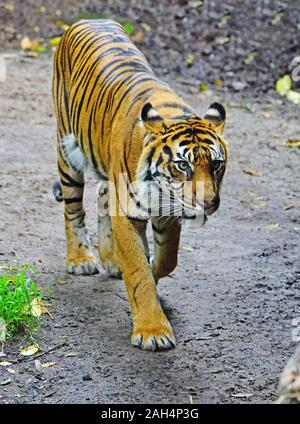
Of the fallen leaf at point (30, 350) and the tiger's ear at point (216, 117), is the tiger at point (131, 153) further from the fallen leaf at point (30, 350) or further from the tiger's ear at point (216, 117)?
the fallen leaf at point (30, 350)

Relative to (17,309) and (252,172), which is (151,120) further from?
(252,172)

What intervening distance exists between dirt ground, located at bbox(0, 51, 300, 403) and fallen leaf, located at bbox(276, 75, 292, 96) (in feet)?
3.39

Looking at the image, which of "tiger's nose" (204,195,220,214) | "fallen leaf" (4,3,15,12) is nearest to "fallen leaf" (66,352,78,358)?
"tiger's nose" (204,195,220,214)

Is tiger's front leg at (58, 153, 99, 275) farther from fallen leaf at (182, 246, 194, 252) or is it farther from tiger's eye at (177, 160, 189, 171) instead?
tiger's eye at (177, 160, 189, 171)

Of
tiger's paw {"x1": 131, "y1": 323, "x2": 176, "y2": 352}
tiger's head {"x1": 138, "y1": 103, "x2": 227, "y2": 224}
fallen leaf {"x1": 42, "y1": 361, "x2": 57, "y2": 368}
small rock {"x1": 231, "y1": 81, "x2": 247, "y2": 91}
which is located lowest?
small rock {"x1": 231, "y1": 81, "x2": 247, "y2": 91}

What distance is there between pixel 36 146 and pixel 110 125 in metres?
3.27

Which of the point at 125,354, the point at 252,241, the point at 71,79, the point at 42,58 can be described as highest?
the point at 71,79

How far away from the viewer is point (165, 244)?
4887mm

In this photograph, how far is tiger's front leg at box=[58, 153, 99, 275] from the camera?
577cm

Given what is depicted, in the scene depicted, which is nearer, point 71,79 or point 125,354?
point 125,354

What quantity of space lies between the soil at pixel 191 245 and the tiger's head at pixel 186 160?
817 mm
